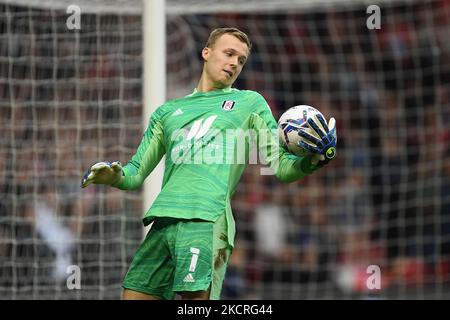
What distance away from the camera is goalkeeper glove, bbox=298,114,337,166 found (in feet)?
13.7

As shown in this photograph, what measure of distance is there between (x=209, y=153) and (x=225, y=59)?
429 millimetres

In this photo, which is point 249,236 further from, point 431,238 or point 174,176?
point 174,176

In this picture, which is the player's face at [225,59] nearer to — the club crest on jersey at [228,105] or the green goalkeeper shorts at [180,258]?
the club crest on jersey at [228,105]

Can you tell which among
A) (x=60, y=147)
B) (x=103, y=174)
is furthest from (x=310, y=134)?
(x=60, y=147)

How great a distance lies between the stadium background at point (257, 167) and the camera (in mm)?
7434

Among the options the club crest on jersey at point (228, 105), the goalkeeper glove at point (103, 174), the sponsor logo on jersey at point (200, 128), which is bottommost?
the goalkeeper glove at point (103, 174)

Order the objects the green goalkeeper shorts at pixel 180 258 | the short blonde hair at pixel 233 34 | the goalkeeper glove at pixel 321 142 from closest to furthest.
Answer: the goalkeeper glove at pixel 321 142, the green goalkeeper shorts at pixel 180 258, the short blonde hair at pixel 233 34

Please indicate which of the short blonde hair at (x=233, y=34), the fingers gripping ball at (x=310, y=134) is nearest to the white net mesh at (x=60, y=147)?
the short blonde hair at (x=233, y=34)

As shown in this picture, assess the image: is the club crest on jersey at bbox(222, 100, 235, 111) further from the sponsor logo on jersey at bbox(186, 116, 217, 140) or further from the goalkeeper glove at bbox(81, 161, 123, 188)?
the goalkeeper glove at bbox(81, 161, 123, 188)

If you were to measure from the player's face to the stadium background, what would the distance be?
2596mm

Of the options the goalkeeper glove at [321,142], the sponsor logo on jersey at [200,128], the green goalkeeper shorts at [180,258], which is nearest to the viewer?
the goalkeeper glove at [321,142]

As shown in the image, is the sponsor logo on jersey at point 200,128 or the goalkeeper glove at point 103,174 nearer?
the goalkeeper glove at point 103,174

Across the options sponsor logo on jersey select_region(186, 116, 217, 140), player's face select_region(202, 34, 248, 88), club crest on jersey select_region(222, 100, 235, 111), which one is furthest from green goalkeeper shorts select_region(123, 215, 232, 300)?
player's face select_region(202, 34, 248, 88)

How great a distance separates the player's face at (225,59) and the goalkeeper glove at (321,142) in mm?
565
